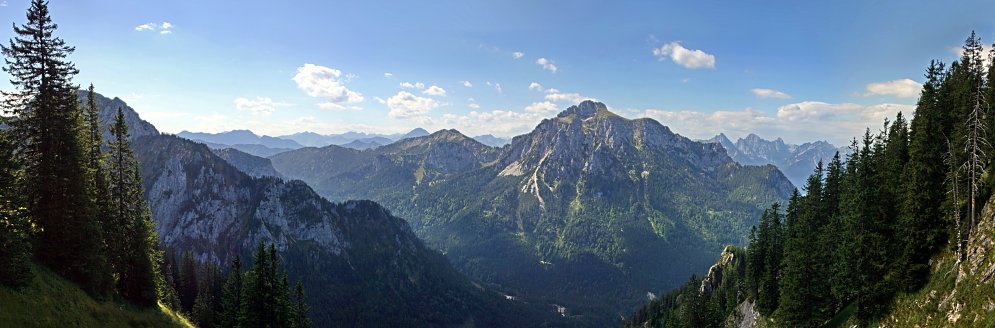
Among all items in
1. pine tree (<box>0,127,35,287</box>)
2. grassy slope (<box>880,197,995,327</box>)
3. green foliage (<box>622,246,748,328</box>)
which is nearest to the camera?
pine tree (<box>0,127,35,287</box>)

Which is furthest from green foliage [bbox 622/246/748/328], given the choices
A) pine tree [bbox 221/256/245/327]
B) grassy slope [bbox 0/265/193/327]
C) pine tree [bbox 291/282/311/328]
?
grassy slope [bbox 0/265/193/327]

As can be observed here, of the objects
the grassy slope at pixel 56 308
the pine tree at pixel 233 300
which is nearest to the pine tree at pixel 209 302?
the pine tree at pixel 233 300

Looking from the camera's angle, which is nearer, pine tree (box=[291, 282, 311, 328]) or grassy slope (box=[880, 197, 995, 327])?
grassy slope (box=[880, 197, 995, 327])

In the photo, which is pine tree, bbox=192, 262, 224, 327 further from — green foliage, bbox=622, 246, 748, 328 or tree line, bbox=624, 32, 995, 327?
tree line, bbox=624, 32, 995, 327

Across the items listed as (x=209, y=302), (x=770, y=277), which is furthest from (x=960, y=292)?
(x=209, y=302)

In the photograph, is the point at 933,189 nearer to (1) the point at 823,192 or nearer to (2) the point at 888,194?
(2) the point at 888,194

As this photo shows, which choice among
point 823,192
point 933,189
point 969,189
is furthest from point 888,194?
point 823,192

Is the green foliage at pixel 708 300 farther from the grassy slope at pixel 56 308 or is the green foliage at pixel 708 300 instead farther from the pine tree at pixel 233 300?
the grassy slope at pixel 56 308

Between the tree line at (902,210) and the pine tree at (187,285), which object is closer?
the tree line at (902,210)
